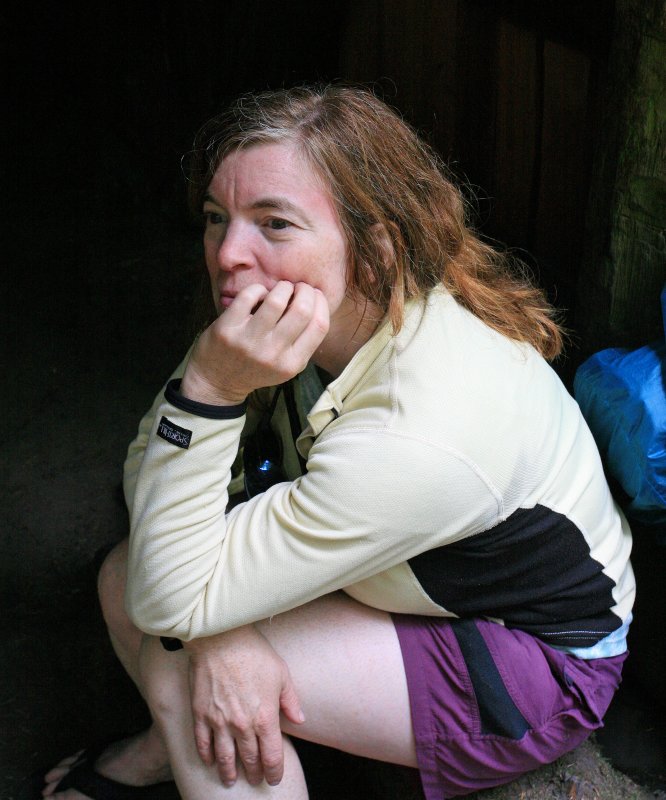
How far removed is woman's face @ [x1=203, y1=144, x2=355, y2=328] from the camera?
1790 millimetres

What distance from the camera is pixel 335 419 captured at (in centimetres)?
176

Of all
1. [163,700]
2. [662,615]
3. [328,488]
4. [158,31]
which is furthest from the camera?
[158,31]

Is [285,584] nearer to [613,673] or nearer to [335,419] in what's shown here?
[335,419]

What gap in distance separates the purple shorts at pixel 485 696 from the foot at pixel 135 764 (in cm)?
74

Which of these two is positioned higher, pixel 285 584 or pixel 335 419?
pixel 335 419

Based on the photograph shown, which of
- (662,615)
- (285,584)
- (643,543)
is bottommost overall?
(662,615)

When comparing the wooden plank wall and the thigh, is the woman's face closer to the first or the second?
the thigh

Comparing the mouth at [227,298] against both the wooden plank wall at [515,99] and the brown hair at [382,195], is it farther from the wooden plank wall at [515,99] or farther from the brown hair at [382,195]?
the wooden plank wall at [515,99]

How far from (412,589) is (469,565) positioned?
116 mm

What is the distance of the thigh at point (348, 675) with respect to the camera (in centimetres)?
181

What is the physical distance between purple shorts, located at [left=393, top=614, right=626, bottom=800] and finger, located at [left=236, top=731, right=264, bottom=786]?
305 mm

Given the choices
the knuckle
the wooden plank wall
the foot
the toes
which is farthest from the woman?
the wooden plank wall

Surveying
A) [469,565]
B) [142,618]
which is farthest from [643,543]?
[142,618]

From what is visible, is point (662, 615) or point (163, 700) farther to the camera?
point (662, 615)
